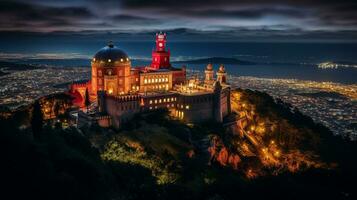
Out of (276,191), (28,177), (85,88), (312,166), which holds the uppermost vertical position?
(85,88)

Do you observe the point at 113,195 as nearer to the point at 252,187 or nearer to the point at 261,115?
the point at 252,187

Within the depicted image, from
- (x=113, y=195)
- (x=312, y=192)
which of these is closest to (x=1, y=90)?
(x=113, y=195)

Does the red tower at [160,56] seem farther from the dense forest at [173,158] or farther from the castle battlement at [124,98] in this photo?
the castle battlement at [124,98]

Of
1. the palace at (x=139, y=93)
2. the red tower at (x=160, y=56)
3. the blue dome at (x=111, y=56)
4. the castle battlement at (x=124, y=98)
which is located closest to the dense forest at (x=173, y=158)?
the palace at (x=139, y=93)

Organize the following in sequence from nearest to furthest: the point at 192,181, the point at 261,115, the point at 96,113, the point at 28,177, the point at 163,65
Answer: the point at 28,177
the point at 192,181
the point at 96,113
the point at 163,65
the point at 261,115

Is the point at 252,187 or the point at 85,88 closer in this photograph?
the point at 252,187
